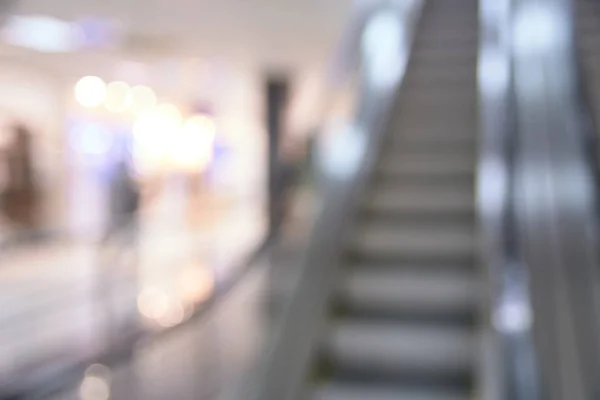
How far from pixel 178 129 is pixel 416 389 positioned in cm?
1353

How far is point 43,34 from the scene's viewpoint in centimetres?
820

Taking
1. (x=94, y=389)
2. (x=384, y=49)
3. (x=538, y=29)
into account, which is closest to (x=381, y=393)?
(x=538, y=29)

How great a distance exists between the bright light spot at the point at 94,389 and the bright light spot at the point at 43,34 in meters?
3.82

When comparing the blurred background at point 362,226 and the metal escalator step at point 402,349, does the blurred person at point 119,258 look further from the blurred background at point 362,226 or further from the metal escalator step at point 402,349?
the metal escalator step at point 402,349

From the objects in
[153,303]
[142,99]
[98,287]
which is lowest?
[153,303]

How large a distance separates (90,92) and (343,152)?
9884 millimetres

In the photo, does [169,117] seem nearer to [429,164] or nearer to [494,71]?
[494,71]

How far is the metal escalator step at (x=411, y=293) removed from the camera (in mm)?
3600

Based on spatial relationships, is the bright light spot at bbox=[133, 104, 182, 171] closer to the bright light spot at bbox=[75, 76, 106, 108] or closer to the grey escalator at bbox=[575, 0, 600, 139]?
the bright light spot at bbox=[75, 76, 106, 108]

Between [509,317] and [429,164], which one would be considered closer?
[509,317]

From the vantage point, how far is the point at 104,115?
14.6 meters

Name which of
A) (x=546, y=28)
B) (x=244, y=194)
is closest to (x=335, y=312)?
(x=546, y=28)

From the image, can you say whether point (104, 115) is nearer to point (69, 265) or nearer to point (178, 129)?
point (178, 129)

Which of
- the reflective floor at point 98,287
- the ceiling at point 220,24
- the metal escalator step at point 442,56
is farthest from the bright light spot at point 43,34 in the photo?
the metal escalator step at point 442,56
